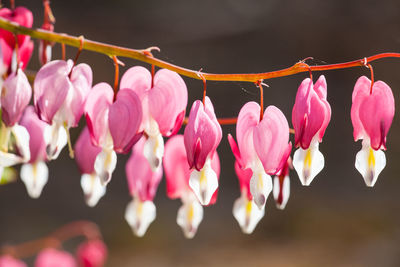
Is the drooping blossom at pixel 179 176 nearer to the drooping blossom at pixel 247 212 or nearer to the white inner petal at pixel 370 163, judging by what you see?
the drooping blossom at pixel 247 212

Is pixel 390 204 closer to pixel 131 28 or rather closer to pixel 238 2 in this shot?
pixel 238 2

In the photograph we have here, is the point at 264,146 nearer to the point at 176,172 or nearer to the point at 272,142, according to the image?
the point at 272,142

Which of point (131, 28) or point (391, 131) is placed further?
point (131, 28)

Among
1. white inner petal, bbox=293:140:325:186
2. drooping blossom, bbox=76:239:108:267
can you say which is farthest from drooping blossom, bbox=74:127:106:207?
drooping blossom, bbox=76:239:108:267

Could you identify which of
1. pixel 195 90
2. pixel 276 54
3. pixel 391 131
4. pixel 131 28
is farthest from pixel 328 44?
pixel 131 28

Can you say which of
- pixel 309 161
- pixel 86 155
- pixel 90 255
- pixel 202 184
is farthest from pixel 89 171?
pixel 90 255

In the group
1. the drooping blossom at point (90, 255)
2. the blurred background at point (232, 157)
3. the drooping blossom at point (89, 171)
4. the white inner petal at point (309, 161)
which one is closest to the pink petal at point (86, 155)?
the drooping blossom at point (89, 171)
